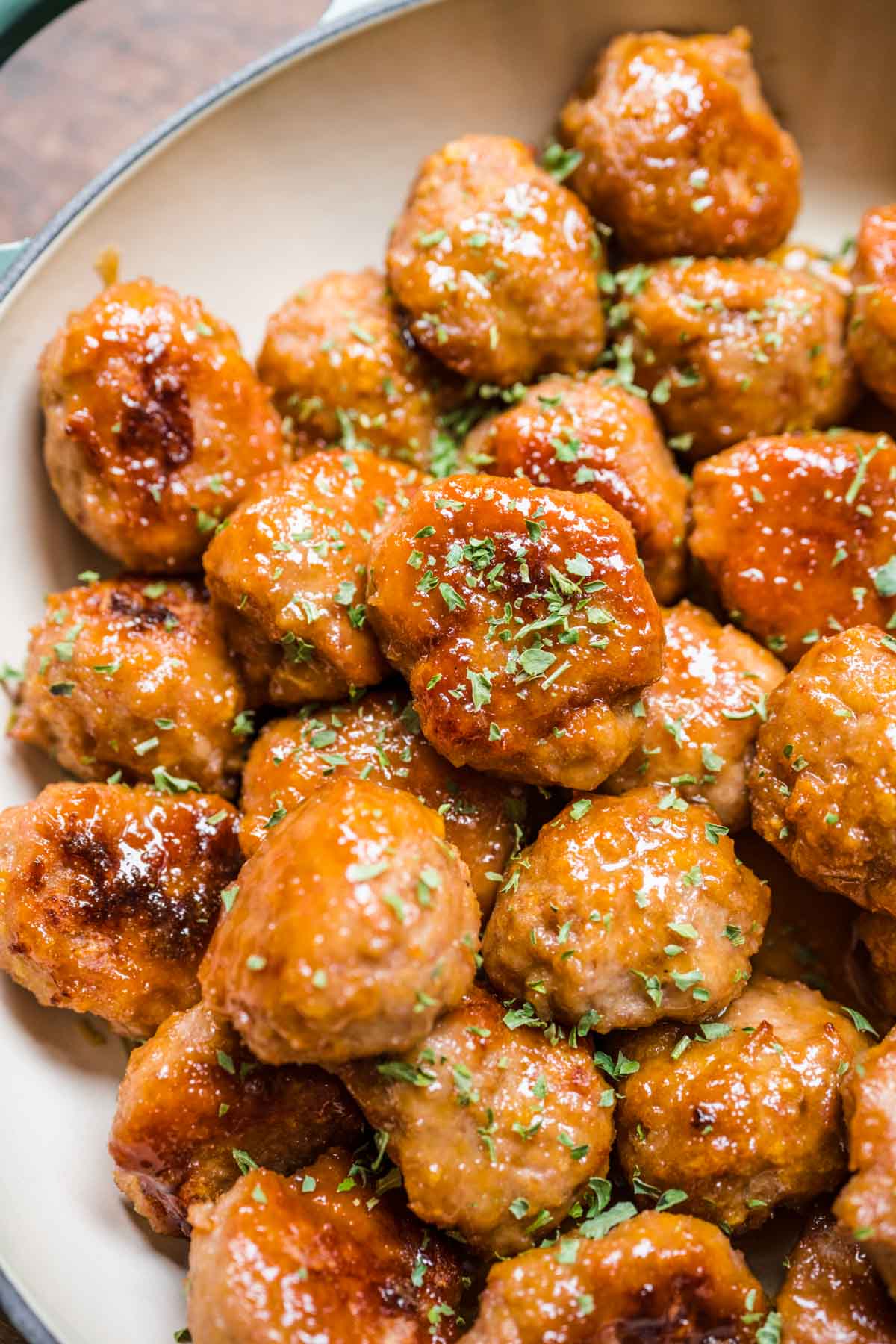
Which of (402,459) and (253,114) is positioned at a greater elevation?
(253,114)

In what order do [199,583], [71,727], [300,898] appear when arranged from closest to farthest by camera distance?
1. [300,898]
2. [71,727]
3. [199,583]

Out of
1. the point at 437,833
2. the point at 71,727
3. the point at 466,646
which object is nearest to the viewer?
the point at 437,833

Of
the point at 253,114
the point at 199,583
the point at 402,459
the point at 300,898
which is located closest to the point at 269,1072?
the point at 300,898

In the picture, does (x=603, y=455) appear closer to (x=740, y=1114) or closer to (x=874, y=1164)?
(x=740, y=1114)

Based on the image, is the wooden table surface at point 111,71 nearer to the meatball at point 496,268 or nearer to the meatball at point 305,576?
the meatball at point 496,268

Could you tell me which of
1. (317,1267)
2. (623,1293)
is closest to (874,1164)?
(623,1293)

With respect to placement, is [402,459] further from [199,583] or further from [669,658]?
[669,658]

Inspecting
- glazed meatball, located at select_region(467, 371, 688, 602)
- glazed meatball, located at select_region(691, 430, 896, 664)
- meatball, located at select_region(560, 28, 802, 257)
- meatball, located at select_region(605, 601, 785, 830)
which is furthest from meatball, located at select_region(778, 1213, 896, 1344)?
meatball, located at select_region(560, 28, 802, 257)

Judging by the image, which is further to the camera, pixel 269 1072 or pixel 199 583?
pixel 199 583
